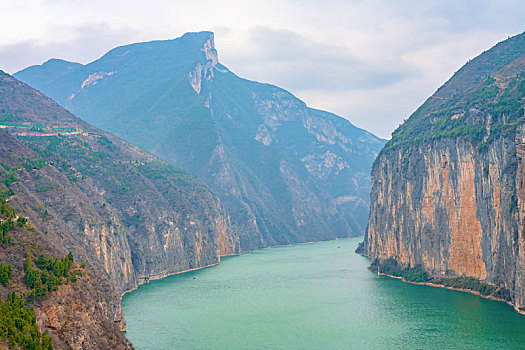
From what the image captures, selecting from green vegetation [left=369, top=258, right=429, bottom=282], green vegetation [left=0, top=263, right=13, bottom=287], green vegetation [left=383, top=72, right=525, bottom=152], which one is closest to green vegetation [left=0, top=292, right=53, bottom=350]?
green vegetation [left=0, top=263, right=13, bottom=287]

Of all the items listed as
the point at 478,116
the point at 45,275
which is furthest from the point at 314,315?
the point at 45,275

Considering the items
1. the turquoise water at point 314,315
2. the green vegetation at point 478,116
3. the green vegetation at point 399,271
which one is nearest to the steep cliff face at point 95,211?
the turquoise water at point 314,315

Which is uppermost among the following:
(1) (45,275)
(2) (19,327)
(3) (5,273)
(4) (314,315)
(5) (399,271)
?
(3) (5,273)

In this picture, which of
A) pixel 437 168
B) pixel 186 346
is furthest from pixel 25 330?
pixel 437 168

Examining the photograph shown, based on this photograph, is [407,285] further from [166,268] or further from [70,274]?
[70,274]

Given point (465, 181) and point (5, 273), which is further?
point (465, 181)

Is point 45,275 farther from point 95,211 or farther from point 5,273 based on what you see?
point 95,211

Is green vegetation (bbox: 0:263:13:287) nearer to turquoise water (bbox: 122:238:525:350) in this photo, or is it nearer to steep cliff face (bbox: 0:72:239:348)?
steep cliff face (bbox: 0:72:239:348)
